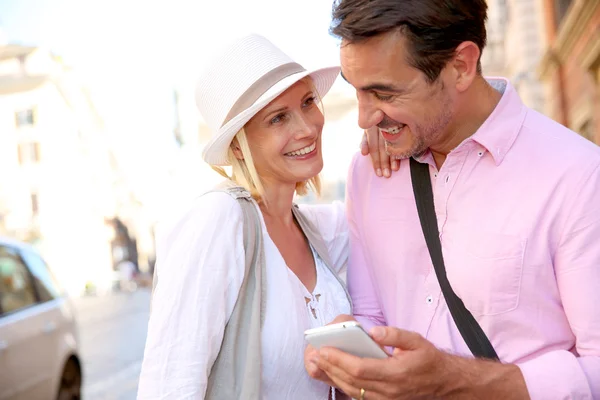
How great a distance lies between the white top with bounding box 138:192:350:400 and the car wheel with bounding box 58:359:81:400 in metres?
5.32

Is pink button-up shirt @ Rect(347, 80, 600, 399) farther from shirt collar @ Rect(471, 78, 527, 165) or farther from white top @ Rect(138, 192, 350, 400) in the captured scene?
white top @ Rect(138, 192, 350, 400)

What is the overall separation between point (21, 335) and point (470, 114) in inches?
194

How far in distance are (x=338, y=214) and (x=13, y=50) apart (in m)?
49.3

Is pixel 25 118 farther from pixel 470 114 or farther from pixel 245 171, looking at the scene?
pixel 470 114

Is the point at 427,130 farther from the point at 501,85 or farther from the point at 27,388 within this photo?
the point at 27,388

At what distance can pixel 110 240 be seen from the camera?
5206cm

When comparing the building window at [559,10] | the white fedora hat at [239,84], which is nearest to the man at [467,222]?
the white fedora hat at [239,84]

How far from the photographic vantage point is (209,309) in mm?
Answer: 2406

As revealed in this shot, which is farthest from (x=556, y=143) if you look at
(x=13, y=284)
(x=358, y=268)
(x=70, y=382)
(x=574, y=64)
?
(x=574, y=64)

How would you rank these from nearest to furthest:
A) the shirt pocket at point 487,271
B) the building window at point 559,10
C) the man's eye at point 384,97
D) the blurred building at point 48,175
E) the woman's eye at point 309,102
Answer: the shirt pocket at point 487,271, the man's eye at point 384,97, the woman's eye at point 309,102, the building window at point 559,10, the blurred building at point 48,175

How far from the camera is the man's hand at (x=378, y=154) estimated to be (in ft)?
9.04

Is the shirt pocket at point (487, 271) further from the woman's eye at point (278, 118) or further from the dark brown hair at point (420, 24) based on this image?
the woman's eye at point (278, 118)

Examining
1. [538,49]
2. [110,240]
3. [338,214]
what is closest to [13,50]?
[110,240]

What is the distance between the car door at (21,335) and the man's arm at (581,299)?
483cm
